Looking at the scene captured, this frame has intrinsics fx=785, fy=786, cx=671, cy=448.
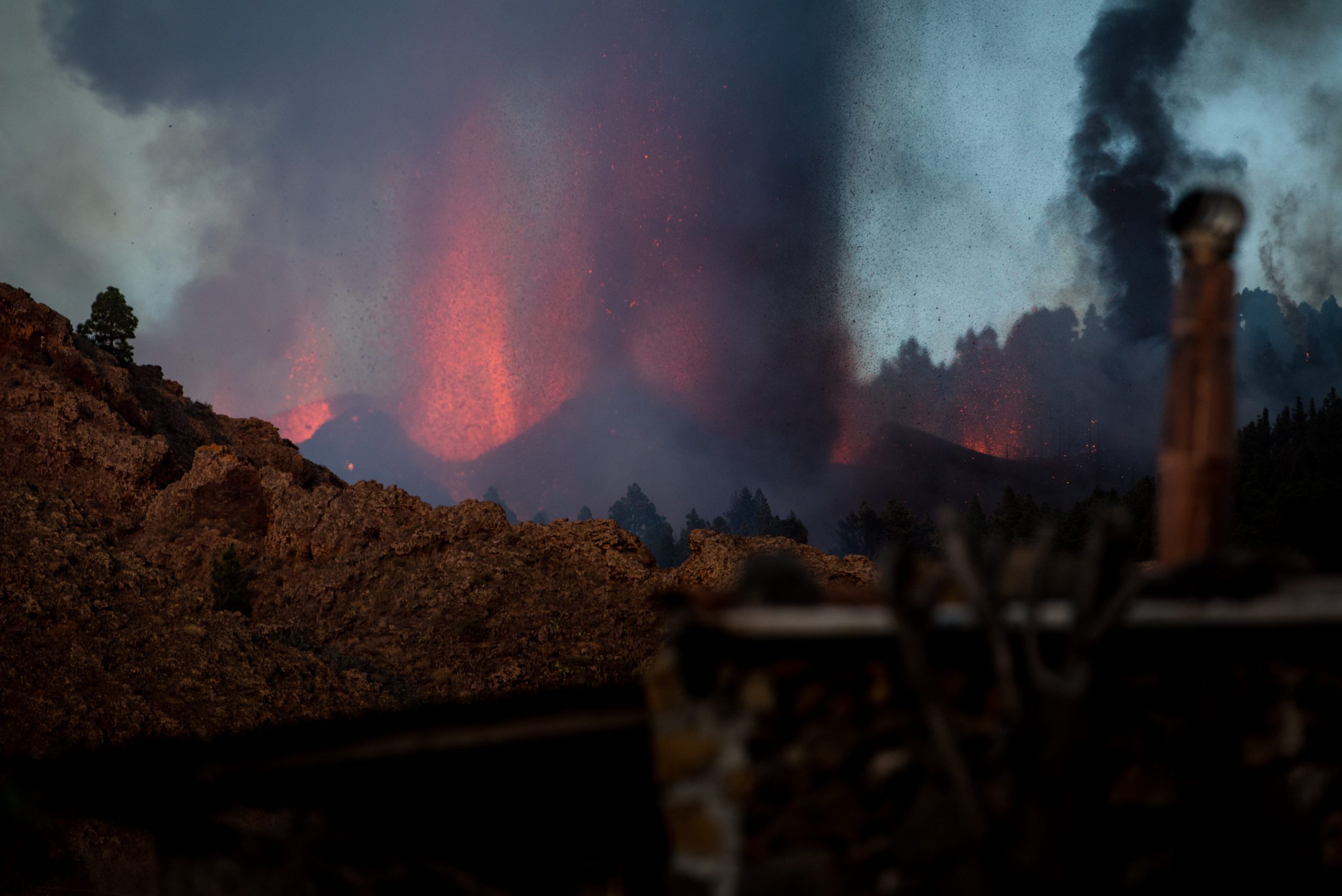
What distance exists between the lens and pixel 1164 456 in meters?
4.96

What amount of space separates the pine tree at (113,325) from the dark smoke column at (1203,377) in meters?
40.3

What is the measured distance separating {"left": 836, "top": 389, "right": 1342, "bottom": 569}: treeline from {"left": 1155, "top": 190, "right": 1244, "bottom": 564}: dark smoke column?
2.06ft

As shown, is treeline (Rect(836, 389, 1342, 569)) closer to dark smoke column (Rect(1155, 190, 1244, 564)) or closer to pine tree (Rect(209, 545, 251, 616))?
dark smoke column (Rect(1155, 190, 1244, 564))

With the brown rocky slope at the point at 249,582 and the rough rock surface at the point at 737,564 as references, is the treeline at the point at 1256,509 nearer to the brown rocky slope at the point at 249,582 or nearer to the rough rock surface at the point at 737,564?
the rough rock surface at the point at 737,564

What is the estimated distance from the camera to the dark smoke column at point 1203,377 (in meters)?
4.63

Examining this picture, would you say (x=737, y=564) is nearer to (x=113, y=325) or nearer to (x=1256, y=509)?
(x=113, y=325)

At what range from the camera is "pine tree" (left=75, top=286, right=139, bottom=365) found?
34781 mm

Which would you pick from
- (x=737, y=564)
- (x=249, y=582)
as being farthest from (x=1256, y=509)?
(x=249, y=582)

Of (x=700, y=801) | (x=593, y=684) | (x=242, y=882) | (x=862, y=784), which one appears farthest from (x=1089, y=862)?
(x=593, y=684)

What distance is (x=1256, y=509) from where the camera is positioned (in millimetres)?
48062

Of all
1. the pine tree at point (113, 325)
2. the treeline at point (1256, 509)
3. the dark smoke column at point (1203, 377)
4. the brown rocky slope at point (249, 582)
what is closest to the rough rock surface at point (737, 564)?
the brown rocky slope at point (249, 582)

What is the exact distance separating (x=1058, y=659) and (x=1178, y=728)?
0.71 m

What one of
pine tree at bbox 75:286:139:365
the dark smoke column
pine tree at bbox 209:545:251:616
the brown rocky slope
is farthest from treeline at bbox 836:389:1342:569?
pine tree at bbox 75:286:139:365

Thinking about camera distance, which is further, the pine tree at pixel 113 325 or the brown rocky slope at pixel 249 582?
the pine tree at pixel 113 325
